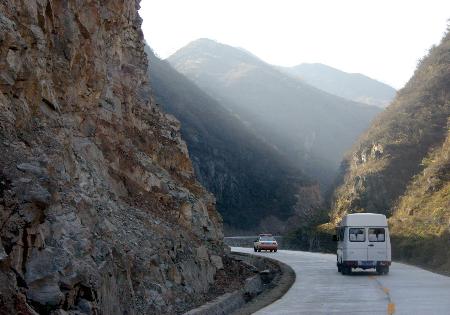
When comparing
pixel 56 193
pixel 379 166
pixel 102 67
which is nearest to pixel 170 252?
pixel 102 67

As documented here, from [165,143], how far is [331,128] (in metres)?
126

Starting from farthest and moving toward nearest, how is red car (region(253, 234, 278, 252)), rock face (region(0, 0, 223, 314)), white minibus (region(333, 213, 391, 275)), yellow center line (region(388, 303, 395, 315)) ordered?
red car (region(253, 234, 278, 252)), white minibus (region(333, 213, 391, 275)), yellow center line (region(388, 303, 395, 315)), rock face (region(0, 0, 223, 314))

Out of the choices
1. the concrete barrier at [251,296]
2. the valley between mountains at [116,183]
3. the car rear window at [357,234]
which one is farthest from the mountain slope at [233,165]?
the car rear window at [357,234]

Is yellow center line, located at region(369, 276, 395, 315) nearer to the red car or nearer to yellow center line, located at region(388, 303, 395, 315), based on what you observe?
yellow center line, located at region(388, 303, 395, 315)

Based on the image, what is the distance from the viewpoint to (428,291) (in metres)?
20.2

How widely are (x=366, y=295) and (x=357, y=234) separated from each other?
8572mm

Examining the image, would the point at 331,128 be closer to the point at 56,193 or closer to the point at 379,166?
the point at 379,166

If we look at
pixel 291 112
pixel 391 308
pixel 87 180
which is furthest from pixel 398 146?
pixel 291 112

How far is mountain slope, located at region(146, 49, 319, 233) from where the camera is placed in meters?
88.9

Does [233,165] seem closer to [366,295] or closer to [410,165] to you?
[410,165]

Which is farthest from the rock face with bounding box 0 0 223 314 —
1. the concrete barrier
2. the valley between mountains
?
the concrete barrier

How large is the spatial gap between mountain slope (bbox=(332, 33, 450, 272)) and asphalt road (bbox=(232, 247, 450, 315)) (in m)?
14.1

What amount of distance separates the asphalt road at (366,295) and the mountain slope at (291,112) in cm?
9147

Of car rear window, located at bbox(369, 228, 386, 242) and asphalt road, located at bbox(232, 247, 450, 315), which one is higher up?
car rear window, located at bbox(369, 228, 386, 242)
